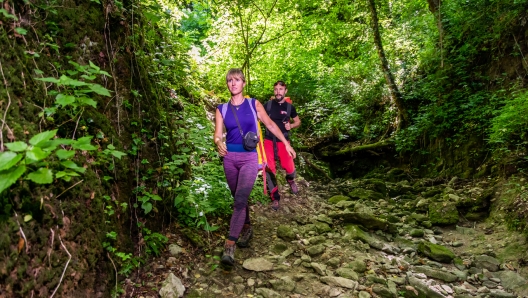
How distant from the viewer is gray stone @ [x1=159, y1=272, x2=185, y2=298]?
2.91 meters

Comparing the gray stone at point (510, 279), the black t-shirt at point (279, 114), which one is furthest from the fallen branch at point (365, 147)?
the gray stone at point (510, 279)

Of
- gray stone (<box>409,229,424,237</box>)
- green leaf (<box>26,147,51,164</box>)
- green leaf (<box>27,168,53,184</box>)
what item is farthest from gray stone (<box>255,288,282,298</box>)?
gray stone (<box>409,229,424,237</box>)

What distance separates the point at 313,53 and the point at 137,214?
13105 millimetres

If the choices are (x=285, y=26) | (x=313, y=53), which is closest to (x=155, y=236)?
(x=285, y=26)

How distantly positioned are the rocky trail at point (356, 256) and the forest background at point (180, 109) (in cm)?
36

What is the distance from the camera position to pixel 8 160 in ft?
5.30

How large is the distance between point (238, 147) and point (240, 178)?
0.37 m

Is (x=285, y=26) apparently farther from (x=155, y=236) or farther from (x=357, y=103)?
(x=155, y=236)

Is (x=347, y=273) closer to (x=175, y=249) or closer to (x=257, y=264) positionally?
(x=257, y=264)

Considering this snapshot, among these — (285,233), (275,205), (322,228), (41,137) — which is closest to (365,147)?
(275,205)

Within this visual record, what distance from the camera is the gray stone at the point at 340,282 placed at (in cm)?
343

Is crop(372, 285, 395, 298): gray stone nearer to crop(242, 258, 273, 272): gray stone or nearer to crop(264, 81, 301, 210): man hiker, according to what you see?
crop(242, 258, 273, 272): gray stone

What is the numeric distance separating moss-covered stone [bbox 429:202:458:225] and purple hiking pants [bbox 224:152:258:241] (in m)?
4.29

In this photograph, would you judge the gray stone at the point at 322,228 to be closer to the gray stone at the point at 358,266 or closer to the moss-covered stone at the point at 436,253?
the gray stone at the point at 358,266
